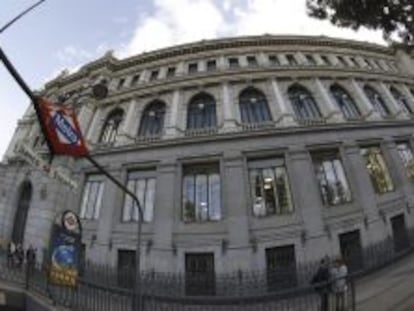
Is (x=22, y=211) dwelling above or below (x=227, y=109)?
below

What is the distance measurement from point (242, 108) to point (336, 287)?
52.5 ft

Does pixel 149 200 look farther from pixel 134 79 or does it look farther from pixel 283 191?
pixel 134 79

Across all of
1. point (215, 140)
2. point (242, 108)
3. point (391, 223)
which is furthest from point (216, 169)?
point (391, 223)

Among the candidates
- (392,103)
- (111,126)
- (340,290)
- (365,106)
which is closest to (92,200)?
(111,126)

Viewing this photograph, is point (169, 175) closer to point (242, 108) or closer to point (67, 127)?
point (242, 108)

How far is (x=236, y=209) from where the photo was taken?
2111 cm

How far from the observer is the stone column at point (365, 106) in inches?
1027

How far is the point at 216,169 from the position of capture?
2302 cm

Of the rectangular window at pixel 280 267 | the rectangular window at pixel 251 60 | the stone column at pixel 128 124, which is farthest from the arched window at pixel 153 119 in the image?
the rectangular window at pixel 280 267

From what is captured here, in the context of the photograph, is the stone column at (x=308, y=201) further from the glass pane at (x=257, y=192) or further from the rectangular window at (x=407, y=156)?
the rectangular window at (x=407, y=156)

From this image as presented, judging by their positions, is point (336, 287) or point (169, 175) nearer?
point (336, 287)

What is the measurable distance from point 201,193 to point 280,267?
590 centimetres

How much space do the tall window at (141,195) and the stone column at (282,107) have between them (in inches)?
341

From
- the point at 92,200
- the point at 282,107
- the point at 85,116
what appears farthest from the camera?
the point at 85,116
